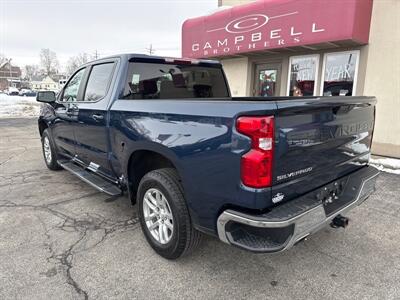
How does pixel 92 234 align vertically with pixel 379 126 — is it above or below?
below

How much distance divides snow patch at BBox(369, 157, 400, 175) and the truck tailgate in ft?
12.8

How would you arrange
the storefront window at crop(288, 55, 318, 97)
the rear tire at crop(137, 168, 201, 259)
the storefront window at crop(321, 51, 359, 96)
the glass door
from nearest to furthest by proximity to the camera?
1. the rear tire at crop(137, 168, 201, 259)
2. the storefront window at crop(321, 51, 359, 96)
3. the storefront window at crop(288, 55, 318, 97)
4. the glass door

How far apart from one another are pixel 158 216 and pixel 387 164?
5.67 m

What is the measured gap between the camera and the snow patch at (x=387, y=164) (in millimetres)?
6215

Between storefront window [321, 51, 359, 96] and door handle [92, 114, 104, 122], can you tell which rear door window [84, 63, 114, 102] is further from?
storefront window [321, 51, 359, 96]

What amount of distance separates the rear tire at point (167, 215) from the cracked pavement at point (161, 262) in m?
0.18

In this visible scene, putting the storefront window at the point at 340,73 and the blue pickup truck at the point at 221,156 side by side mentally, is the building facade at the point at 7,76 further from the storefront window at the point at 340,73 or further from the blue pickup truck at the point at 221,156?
the blue pickup truck at the point at 221,156

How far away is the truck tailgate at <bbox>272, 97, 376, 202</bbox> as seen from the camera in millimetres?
2154

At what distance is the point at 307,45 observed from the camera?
7.67 m

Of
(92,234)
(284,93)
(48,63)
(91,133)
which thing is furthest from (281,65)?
(48,63)

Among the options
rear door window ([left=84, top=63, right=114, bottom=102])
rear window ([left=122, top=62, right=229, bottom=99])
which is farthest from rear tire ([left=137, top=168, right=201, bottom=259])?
rear door window ([left=84, top=63, right=114, bottom=102])

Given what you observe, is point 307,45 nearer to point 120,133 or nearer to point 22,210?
point 120,133

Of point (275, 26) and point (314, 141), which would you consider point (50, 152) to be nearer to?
point (314, 141)

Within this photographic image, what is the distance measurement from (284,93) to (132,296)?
804 centimetres
